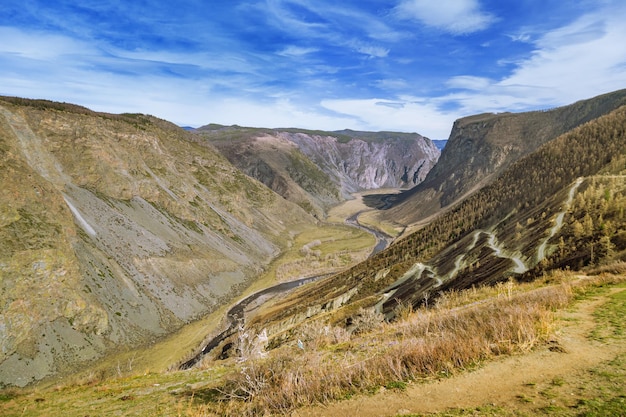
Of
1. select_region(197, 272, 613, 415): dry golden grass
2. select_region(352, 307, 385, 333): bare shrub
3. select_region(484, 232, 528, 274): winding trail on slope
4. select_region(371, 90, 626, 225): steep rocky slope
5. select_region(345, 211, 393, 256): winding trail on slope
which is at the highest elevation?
select_region(371, 90, 626, 225): steep rocky slope

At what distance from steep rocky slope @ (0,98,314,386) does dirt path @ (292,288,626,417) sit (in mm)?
43790

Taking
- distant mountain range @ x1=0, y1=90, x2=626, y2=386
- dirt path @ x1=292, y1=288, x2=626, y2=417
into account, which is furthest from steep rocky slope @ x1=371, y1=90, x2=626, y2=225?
dirt path @ x1=292, y1=288, x2=626, y2=417

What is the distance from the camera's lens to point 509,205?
48969 mm

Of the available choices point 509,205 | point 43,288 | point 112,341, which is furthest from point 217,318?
point 509,205

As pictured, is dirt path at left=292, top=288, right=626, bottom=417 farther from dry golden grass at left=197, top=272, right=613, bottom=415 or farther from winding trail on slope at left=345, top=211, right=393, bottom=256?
winding trail on slope at left=345, top=211, right=393, bottom=256

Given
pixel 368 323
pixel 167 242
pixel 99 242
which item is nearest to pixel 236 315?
pixel 167 242

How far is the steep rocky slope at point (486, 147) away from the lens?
132m

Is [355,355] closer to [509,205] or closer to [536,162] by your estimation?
[509,205]

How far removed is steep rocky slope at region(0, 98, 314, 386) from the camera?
41.5 m

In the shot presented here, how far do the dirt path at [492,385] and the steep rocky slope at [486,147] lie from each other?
137 m

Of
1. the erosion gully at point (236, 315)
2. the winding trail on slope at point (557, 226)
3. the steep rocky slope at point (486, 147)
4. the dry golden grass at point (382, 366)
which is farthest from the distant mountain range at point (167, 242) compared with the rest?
the steep rocky slope at point (486, 147)

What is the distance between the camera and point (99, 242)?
191ft

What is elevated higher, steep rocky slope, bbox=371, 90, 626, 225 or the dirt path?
steep rocky slope, bbox=371, 90, 626, 225

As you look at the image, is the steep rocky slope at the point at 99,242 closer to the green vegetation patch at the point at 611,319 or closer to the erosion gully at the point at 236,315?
the erosion gully at the point at 236,315
